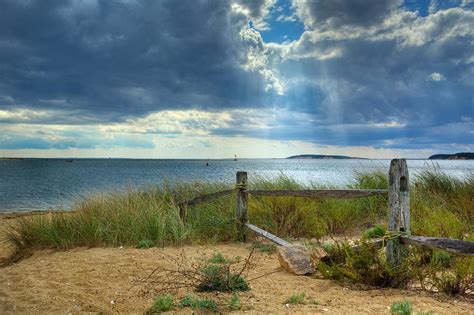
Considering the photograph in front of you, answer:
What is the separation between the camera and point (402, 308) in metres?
4.18

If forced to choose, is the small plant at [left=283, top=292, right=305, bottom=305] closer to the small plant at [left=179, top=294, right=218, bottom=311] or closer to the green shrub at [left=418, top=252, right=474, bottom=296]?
the small plant at [left=179, top=294, right=218, bottom=311]

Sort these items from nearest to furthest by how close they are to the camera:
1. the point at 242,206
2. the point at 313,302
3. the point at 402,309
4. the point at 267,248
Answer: the point at 402,309 < the point at 313,302 < the point at 267,248 < the point at 242,206

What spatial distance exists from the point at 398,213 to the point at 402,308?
161cm

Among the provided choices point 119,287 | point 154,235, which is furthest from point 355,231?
point 119,287

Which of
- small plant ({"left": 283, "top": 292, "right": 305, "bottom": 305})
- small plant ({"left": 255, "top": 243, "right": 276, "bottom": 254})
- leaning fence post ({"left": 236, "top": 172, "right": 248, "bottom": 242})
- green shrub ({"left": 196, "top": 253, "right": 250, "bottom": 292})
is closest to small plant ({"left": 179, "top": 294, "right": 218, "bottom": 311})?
green shrub ({"left": 196, "top": 253, "right": 250, "bottom": 292})

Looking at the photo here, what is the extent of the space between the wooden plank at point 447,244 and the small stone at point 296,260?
1591 millimetres

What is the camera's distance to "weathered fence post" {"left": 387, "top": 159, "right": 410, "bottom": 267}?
547cm

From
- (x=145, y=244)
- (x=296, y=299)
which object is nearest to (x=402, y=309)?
(x=296, y=299)

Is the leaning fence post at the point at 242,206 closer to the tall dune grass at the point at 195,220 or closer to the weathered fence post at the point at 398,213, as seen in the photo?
the tall dune grass at the point at 195,220

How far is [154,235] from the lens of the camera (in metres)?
8.98

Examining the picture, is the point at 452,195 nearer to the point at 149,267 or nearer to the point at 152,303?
the point at 149,267

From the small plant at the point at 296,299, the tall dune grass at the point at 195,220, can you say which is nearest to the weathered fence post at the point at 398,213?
the small plant at the point at 296,299

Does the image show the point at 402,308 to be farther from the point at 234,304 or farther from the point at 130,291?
the point at 130,291

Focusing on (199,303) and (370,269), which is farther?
(370,269)
